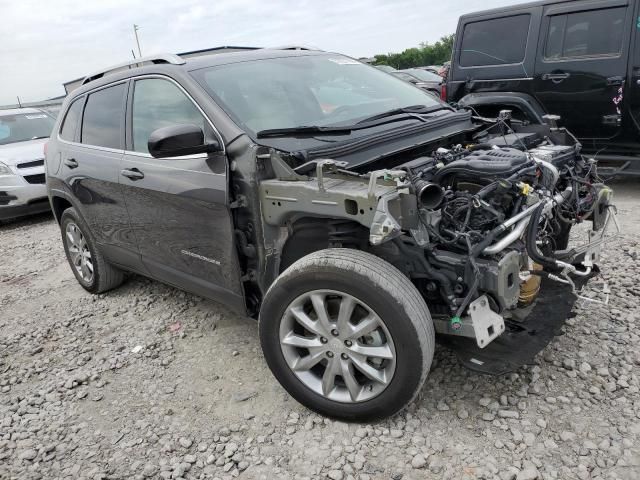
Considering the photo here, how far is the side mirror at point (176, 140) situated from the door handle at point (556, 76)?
489 centimetres

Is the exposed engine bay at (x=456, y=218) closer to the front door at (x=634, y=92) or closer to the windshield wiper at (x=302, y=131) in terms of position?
the windshield wiper at (x=302, y=131)

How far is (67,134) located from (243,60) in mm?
A: 1917

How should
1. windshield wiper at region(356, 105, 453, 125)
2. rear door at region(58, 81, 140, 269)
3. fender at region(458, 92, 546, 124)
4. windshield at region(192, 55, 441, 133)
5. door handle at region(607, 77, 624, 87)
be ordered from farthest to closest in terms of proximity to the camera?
fender at region(458, 92, 546, 124) < door handle at region(607, 77, 624, 87) < rear door at region(58, 81, 140, 269) < windshield wiper at region(356, 105, 453, 125) < windshield at region(192, 55, 441, 133)

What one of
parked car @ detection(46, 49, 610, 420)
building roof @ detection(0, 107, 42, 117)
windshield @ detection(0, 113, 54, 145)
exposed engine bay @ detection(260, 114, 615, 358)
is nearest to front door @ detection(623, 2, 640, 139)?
parked car @ detection(46, 49, 610, 420)

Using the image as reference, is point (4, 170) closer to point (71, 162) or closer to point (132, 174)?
point (71, 162)

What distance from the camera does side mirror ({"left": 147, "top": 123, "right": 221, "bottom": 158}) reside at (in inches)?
107

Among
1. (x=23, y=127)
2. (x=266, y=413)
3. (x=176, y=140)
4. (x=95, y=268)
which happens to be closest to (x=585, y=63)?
(x=176, y=140)

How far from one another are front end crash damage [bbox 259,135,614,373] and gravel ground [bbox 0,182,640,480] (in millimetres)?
320

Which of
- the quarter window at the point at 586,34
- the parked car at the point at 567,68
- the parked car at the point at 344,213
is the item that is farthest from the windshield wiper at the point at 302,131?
the quarter window at the point at 586,34

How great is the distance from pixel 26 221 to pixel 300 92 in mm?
6904

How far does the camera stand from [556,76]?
614 cm

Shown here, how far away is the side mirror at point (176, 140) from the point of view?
2.72 metres

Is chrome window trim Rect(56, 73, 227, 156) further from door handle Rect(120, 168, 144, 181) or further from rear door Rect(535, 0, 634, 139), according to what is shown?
rear door Rect(535, 0, 634, 139)

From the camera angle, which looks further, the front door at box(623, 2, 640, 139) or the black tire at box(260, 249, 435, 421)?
the front door at box(623, 2, 640, 139)
